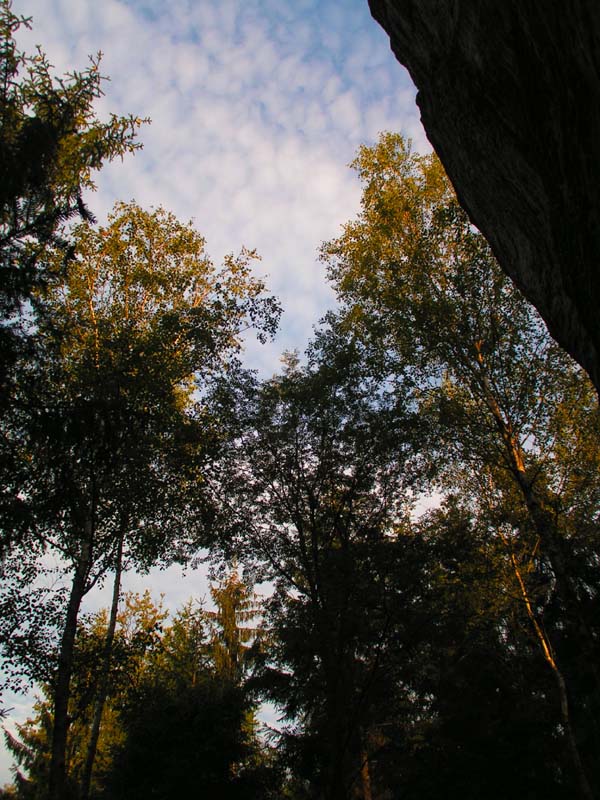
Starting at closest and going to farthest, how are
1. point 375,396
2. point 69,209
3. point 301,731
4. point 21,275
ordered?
1. point 21,275
2. point 69,209
3. point 375,396
4. point 301,731

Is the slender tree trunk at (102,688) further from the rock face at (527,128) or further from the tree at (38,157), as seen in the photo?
the rock face at (527,128)

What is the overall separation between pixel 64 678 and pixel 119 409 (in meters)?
Result: 5.17

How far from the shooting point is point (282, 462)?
12.2 m

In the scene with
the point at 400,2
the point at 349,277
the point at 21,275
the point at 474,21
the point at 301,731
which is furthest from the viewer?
the point at 301,731

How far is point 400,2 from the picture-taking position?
12.2ft

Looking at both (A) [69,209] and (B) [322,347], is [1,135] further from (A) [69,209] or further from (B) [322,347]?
(B) [322,347]

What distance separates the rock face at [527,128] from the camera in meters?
2.29

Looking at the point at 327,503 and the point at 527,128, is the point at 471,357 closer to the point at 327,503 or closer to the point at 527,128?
the point at 327,503

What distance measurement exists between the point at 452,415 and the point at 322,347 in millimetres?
3555

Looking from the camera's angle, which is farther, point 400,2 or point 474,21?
point 400,2

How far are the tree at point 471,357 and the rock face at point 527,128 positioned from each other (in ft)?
24.5

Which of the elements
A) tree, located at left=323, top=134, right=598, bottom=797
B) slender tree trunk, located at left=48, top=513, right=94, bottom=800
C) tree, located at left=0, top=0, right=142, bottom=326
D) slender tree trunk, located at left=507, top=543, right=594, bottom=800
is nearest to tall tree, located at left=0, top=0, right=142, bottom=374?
tree, located at left=0, top=0, right=142, bottom=326

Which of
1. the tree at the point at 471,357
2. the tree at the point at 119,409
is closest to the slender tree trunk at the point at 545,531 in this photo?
the tree at the point at 471,357

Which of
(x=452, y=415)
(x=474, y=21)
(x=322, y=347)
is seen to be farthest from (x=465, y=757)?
(x=474, y=21)
